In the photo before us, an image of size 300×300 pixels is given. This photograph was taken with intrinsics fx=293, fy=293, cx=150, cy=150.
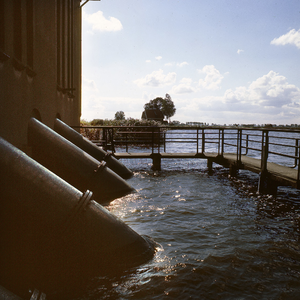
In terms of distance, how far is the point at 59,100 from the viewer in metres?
8.88

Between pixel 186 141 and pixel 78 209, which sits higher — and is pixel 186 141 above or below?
above

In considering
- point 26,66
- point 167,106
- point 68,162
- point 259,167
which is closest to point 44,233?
point 68,162

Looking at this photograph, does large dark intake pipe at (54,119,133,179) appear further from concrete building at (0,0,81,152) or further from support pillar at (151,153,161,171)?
support pillar at (151,153,161,171)

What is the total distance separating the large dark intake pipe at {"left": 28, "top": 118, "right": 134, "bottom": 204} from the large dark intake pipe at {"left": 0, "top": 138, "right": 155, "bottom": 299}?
246 cm

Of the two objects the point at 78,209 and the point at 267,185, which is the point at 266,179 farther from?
the point at 78,209

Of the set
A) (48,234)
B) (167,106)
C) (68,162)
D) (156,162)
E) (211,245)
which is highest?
(167,106)

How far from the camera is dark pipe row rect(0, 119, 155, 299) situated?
299 cm

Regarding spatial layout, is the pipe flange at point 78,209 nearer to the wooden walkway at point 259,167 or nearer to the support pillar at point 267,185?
the wooden walkway at point 259,167

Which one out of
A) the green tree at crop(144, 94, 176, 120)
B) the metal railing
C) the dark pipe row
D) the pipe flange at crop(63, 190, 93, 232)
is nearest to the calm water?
the dark pipe row

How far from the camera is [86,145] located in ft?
28.8

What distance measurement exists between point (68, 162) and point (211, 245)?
3.18 m

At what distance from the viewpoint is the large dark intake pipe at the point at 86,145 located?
26.7 ft

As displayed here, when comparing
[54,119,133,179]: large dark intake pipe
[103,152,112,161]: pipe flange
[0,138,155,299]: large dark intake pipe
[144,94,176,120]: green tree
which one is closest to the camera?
[0,138,155,299]: large dark intake pipe

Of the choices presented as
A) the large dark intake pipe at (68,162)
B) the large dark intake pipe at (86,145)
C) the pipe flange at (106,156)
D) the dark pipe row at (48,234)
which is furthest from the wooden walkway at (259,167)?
the dark pipe row at (48,234)
